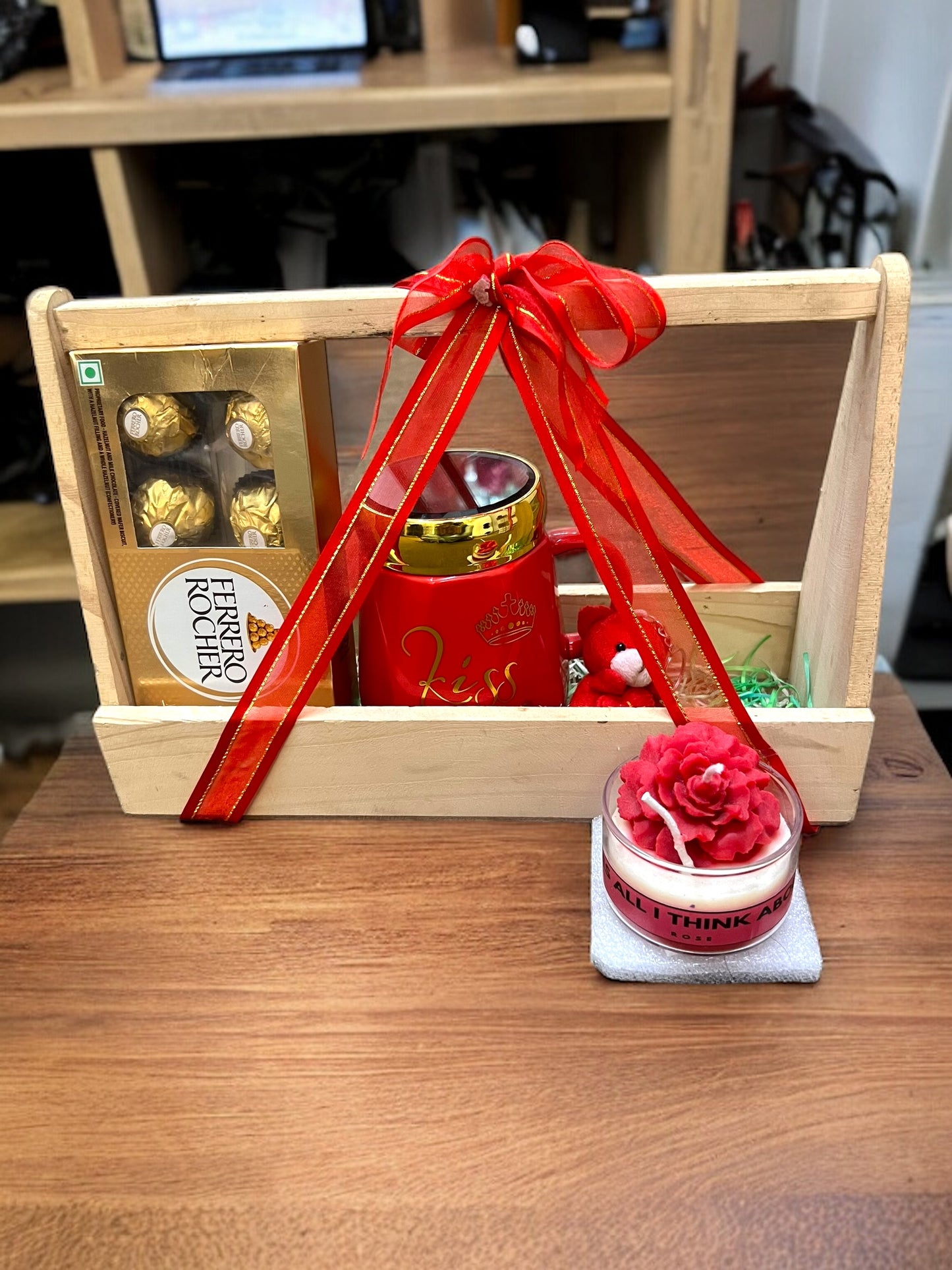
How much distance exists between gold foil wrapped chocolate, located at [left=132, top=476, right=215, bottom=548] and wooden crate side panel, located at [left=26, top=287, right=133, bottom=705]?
0.09 ft

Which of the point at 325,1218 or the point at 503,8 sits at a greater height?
the point at 503,8

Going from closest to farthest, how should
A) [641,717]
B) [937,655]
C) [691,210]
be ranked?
[641,717], [937,655], [691,210]

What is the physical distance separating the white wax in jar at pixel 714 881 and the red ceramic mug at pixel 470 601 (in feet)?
0.44

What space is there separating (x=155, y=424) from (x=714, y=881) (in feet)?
1.23

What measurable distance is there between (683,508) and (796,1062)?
0.31 m

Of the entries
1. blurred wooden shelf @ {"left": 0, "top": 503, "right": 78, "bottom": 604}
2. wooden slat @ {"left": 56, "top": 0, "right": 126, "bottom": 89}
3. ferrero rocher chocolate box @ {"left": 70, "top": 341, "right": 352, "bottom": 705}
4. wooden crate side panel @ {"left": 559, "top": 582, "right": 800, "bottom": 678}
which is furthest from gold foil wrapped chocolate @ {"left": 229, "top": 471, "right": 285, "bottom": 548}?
wooden slat @ {"left": 56, "top": 0, "right": 126, "bottom": 89}

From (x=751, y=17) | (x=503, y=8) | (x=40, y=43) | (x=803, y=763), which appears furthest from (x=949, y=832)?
(x=751, y=17)

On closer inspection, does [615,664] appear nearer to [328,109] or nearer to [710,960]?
[710,960]

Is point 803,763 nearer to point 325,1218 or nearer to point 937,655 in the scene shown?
point 325,1218

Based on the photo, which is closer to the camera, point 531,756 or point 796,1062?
point 796,1062

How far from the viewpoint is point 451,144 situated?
171 centimetres

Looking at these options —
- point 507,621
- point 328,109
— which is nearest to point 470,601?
point 507,621

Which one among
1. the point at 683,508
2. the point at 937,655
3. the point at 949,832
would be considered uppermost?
the point at 683,508

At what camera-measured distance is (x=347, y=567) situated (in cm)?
58
